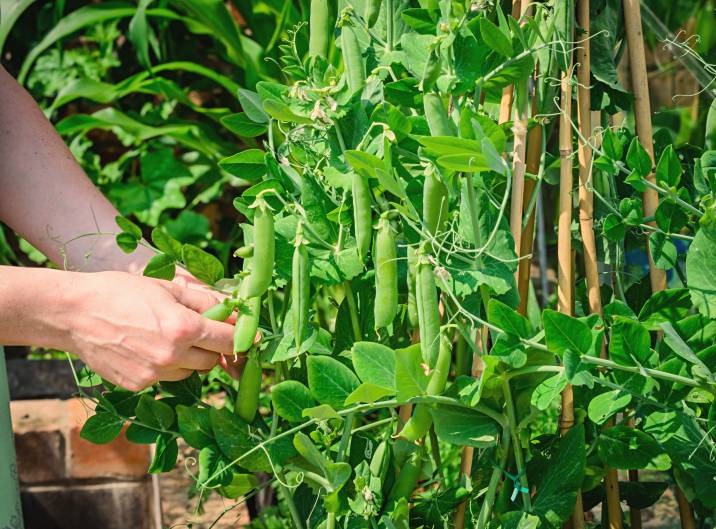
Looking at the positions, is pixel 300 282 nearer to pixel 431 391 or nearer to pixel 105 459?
pixel 431 391

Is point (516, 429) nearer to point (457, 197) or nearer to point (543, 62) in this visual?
point (457, 197)

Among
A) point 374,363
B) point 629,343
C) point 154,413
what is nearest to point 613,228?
point 629,343

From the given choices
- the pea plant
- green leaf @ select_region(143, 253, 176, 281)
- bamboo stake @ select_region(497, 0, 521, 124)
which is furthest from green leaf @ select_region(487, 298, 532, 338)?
green leaf @ select_region(143, 253, 176, 281)

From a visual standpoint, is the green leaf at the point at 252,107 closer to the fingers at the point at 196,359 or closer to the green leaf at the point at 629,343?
the fingers at the point at 196,359

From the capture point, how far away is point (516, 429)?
74cm

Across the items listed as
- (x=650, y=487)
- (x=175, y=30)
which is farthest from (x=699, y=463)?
(x=175, y=30)

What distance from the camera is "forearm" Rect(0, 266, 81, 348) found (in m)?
0.79

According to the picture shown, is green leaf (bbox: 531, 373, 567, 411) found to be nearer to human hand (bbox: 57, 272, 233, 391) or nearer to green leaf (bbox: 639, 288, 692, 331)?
green leaf (bbox: 639, 288, 692, 331)

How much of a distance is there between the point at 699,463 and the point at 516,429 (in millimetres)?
156

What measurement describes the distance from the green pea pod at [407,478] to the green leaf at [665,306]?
0.23 meters

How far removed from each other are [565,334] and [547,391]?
52mm

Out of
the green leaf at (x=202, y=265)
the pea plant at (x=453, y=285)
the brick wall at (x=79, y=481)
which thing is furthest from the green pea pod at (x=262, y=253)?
the brick wall at (x=79, y=481)

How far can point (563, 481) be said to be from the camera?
0.75 meters

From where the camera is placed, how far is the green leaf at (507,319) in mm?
682
